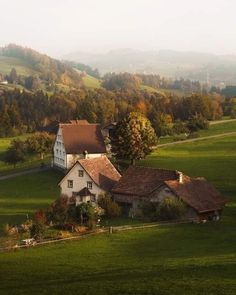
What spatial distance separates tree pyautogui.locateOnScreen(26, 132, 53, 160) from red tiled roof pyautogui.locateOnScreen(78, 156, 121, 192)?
37044 mm

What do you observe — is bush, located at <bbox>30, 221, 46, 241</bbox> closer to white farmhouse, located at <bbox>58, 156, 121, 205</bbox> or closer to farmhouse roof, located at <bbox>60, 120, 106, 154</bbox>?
white farmhouse, located at <bbox>58, 156, 121, 205</bbox>

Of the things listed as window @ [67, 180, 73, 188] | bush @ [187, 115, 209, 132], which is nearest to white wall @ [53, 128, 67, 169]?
window @ [67, 180, 73, 188]

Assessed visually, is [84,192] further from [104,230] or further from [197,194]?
[197,194]

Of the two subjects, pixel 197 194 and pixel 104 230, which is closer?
pixel 104 230

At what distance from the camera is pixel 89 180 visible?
59906 mm

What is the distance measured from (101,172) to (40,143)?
40052 mm

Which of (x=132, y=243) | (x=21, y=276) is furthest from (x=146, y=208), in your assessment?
(x=21, y=276)

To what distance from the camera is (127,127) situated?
79188mm

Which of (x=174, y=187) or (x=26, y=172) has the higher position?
(x=174, y=187)

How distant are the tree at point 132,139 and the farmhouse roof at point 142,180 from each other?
58.8ft

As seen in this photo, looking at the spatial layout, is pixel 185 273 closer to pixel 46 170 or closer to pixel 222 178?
pixel 222 178

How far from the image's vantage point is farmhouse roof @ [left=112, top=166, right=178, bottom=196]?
5591 cm

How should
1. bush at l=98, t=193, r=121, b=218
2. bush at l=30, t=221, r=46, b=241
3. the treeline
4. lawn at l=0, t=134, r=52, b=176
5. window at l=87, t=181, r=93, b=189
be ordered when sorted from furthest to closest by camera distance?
1. the treeline
2. lawn at l=0, t=134, r=52, b=176
3. window at l=87, t=181, r=93, b=189
4. bush at l=98, t=193, r=121, b=218
5. bush at l=30, t=221, r=46, b=241

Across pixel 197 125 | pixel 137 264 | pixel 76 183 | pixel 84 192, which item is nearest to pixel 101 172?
pixel 76 183
